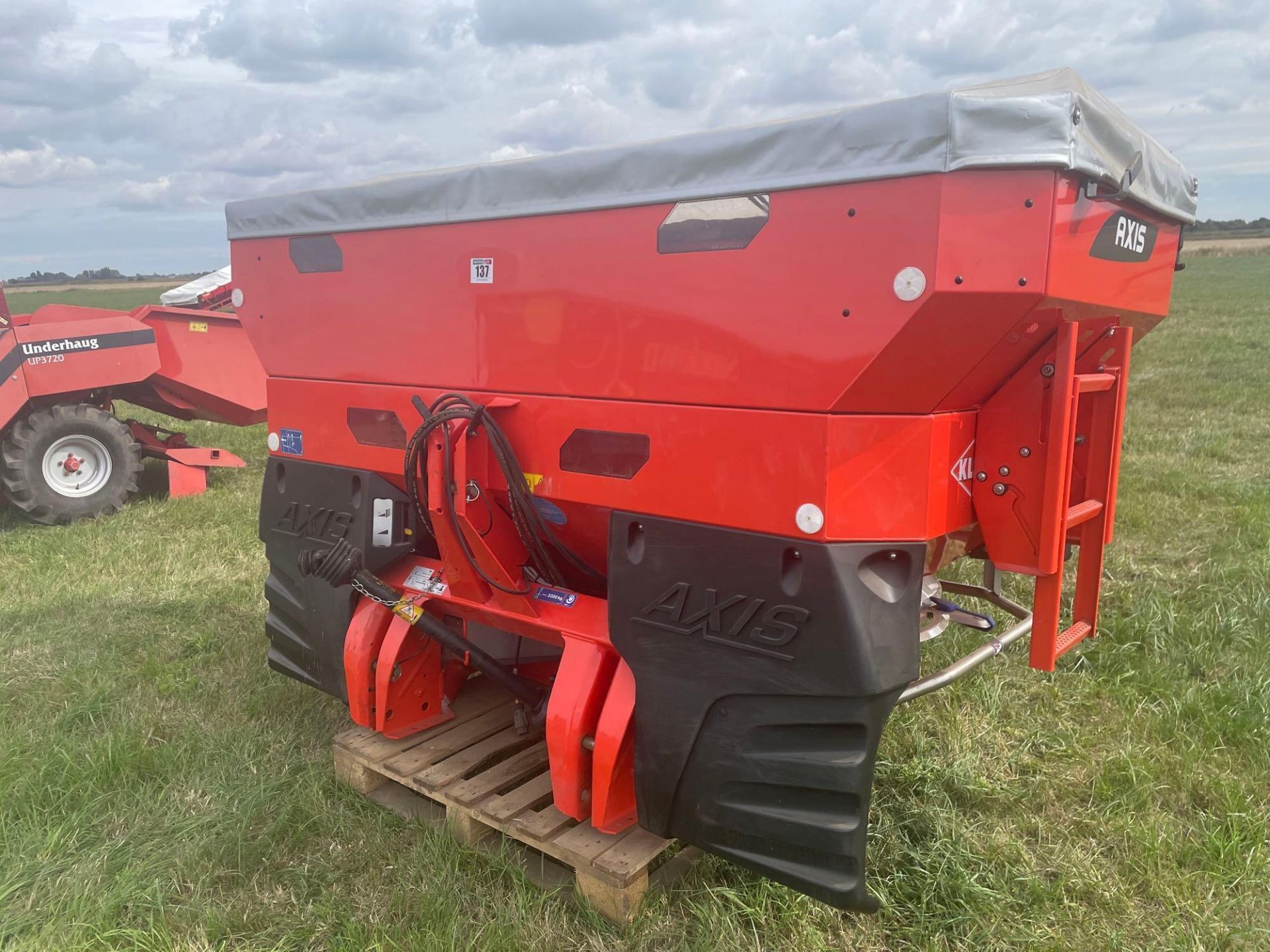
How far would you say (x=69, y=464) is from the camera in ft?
21.9

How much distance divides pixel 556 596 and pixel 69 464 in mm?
5455

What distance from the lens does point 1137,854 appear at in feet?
9.04

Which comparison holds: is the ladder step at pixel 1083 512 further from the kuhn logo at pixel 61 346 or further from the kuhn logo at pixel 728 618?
the kuhn logo at pixel 61 346

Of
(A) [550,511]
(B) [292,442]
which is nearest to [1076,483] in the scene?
(A) [550,511]

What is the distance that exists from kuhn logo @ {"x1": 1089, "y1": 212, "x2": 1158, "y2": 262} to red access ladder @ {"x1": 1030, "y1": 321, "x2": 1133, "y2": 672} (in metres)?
0.21

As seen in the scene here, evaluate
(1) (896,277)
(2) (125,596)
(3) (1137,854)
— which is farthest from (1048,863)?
(2) (125,596)

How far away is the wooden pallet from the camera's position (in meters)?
2.51

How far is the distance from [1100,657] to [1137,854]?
1308 mm

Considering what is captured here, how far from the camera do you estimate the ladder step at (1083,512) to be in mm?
2531

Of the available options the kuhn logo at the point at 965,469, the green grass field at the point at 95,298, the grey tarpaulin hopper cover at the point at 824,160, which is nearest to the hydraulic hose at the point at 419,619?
the grey tarpaulin hopper cover at the point at 824,160

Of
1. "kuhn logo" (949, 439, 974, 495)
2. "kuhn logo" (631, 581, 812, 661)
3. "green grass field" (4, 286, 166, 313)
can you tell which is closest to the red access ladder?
"kuhn logo" (949, 439, 974, 495)

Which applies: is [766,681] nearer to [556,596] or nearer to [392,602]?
[556,596]

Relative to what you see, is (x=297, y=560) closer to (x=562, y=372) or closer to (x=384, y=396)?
(x=384, y=396)

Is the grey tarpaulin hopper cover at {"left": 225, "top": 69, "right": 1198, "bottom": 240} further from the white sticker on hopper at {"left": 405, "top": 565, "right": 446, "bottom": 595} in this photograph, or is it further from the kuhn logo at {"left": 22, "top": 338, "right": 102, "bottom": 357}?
the kuhn logo at {"left": 22, "top": 338, "right": 102, "bottom": 357}
